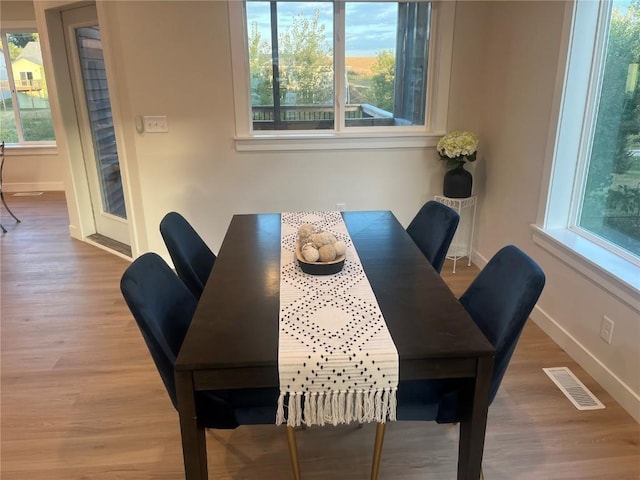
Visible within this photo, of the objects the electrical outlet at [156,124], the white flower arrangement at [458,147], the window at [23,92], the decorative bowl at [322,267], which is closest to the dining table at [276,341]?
the decorative bowl at [322,267]

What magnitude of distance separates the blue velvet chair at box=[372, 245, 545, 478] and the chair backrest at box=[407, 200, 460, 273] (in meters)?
0.46

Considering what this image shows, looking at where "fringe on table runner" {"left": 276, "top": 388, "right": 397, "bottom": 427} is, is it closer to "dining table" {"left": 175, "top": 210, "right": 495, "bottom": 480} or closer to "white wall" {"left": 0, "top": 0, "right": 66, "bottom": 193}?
"dining table" {"left": 175, "top": 210, "right": 495, "bottom": 480}

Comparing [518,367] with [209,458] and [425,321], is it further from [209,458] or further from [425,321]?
[209,458]

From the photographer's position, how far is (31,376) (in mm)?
2451

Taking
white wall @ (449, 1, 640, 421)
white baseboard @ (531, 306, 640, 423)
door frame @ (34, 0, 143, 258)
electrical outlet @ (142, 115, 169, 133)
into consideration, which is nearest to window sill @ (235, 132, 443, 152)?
white wall @ (449, 1, 640, 421)

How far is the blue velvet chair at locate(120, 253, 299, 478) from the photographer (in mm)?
1409

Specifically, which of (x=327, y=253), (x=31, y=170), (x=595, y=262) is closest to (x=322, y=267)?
(x=327, y=253)

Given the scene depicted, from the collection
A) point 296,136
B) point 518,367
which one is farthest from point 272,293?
point 296,136

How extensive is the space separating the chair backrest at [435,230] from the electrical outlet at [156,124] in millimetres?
2075

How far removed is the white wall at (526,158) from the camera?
2217mm

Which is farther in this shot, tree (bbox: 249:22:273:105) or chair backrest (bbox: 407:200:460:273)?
tree (bbox: 249:22:273:105)

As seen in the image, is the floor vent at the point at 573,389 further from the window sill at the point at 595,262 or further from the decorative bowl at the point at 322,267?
the decorative bowl at the point at 322,267

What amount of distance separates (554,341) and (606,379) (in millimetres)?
444

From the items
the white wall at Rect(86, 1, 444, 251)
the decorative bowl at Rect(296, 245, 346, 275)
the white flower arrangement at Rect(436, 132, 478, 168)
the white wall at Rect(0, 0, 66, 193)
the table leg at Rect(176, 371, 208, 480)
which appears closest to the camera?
the table leg at Rect(176, 371, 208, 480)
